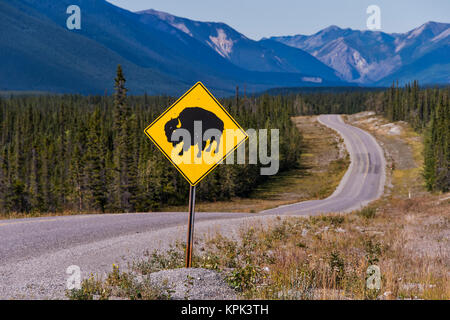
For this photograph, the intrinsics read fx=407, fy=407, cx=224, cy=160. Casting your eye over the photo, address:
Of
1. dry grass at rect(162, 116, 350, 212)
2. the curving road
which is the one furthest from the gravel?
dry grass at rect(162, 116, 350, 212)

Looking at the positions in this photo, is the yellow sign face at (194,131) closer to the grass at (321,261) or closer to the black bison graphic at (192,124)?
the black bison graphic at (192,124)

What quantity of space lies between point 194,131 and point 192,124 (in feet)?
0.50

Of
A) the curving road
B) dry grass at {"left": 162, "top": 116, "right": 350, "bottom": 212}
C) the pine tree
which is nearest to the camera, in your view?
the curving road

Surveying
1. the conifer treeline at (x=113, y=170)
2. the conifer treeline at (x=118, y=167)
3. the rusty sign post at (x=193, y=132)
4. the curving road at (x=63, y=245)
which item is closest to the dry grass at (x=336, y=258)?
the rusty sign post at (x=193, y=132)

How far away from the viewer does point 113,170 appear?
47.8 metres

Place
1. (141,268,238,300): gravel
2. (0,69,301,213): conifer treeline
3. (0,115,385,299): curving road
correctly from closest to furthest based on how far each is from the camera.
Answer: (141,268,238,300): gravel < (0,115,385,299): curving road < (0,69,301,213): conifer treeline

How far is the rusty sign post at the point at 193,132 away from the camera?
782 cm

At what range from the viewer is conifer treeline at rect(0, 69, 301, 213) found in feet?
150

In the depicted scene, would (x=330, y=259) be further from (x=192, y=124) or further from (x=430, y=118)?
(x=430, y=118)

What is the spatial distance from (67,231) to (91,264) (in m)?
3.95

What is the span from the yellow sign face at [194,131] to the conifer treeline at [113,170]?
56.4 feet

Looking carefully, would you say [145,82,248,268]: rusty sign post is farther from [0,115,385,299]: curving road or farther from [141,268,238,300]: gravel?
[0,115,385,299]: curving road

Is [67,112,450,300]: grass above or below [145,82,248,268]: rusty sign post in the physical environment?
below
